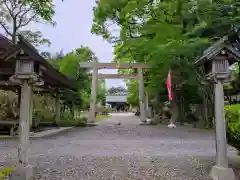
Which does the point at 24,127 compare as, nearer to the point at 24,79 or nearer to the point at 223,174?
the point at 24,79

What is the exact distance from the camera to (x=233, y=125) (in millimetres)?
4215

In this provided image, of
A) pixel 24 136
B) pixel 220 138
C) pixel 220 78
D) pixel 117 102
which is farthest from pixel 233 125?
pixel 117 102

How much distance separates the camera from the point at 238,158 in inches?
224

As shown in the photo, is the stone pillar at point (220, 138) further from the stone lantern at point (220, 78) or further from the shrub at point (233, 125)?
the shrub at point (233, 125)

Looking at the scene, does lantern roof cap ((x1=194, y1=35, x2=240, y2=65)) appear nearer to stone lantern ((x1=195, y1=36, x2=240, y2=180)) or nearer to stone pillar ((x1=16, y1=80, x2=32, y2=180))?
stone lantern ((x1=195, y1=36, x2=240, y2=180))

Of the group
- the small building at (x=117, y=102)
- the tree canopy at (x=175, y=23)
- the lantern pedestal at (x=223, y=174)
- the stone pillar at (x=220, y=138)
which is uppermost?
the tree canopy at (x=175, y=23)

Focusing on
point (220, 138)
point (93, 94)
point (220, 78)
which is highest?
point (93, 94)

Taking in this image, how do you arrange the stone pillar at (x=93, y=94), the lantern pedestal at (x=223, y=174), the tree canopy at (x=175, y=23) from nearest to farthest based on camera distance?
the lantern pedestal at (x=223, y=174), the tree canopy at (x=175, y=23), the stone pillar at (x=93, y=94)

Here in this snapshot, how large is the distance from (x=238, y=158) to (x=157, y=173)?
2.26 meters

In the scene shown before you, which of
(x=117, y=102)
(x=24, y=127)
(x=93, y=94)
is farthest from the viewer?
(x=117, y=102)

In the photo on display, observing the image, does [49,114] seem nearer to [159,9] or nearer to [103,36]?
[103,36]

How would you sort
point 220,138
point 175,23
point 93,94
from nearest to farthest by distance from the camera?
point 220,138
point 175,23
point 93,94

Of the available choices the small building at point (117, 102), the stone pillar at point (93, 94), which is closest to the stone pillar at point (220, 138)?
the stone pillar at point (93, 94)

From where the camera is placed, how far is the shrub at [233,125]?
414 cm
